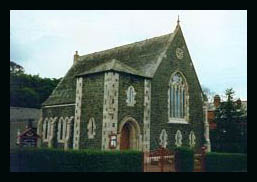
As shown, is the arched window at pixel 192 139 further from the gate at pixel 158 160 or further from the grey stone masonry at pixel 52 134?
the grey stone masonry at pixel 52 134

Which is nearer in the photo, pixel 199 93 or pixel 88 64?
pixel 199 93

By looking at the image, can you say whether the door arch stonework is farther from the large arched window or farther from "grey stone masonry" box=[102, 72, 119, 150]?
the large arched window

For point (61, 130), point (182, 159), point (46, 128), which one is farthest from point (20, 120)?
point (182, 159)

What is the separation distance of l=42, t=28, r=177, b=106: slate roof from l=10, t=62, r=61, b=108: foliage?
15.0 m

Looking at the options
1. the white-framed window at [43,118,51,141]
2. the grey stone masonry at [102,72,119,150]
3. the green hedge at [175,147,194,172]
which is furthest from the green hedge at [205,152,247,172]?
the white-framed window at [43,118,51,141]

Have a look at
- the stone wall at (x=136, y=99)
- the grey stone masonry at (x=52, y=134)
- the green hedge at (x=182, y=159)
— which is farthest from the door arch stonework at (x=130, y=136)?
the grey stone masonry at (x=52, y=134)

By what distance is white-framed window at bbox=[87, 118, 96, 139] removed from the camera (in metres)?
30.2

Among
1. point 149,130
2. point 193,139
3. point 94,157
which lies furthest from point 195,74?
point 94,157

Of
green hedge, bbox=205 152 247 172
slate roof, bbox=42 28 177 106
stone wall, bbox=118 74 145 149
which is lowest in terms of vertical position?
green hedge, bbox=205 152 247 172

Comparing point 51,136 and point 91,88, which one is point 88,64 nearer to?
point 51,136

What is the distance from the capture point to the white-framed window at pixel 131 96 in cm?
3050
